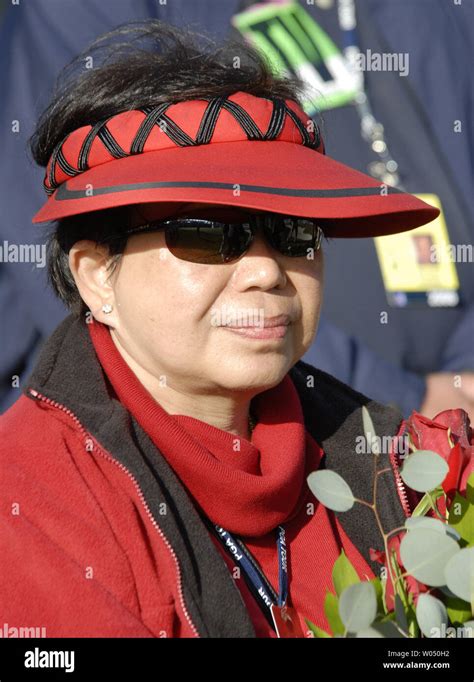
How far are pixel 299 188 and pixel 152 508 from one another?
506 millimetres

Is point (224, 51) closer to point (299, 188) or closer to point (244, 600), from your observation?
point (299, 188)

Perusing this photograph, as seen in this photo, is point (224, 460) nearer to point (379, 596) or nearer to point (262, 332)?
point (262, 332)

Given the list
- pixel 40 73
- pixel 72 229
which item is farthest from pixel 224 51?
pixel 40 73

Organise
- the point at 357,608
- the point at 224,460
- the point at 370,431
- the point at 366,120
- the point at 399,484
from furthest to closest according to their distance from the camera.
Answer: the point at 366,120, the point at 399,484, the point at 224,460, the point at 370,431, the point at 357,608

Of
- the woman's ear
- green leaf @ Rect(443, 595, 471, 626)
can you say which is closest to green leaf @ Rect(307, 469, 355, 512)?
green leaf @ Rect(443, 595, 471, 626)

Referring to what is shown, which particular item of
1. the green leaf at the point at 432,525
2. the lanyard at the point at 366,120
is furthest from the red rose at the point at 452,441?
the lanyard at the point at 366,120

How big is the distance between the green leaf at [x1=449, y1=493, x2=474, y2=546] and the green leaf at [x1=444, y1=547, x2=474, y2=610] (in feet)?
0.49

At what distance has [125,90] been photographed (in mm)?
1706

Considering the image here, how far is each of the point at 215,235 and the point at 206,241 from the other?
0.02 m

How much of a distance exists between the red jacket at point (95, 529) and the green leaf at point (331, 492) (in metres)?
0.20

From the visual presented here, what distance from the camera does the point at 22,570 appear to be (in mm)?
1453

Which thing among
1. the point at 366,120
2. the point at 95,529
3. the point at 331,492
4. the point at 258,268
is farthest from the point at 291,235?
the point at 366,120

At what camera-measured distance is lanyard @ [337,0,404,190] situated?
3.72 metres
